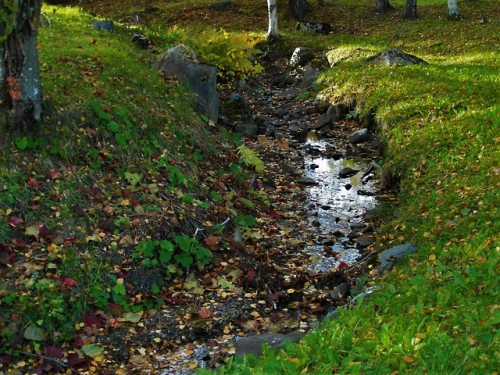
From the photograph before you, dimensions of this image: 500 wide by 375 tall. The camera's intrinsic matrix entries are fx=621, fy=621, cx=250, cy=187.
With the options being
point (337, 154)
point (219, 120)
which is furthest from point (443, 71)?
point (219, 120)

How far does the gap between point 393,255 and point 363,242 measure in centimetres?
140

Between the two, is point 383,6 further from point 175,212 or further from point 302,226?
point 175,212

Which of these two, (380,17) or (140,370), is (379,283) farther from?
(380,17)

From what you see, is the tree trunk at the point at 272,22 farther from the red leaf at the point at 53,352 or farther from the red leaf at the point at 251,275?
the red leaf at the point at 53,352

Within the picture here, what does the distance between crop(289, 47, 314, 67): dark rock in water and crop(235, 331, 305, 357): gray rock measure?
52.8ft

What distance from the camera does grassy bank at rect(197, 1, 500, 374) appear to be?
211 inches

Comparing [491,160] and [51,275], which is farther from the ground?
[491,160]

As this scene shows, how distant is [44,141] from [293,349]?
18.2ft

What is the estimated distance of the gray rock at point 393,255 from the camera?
824 centimetres

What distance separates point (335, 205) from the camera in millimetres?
11617

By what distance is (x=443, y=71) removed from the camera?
16375mm

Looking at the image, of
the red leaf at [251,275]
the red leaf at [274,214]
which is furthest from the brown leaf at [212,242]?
the red leaf at [274,214]

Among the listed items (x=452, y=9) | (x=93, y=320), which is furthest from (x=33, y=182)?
(x=452, y=9)

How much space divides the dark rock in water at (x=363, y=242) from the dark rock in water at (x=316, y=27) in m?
18.0
